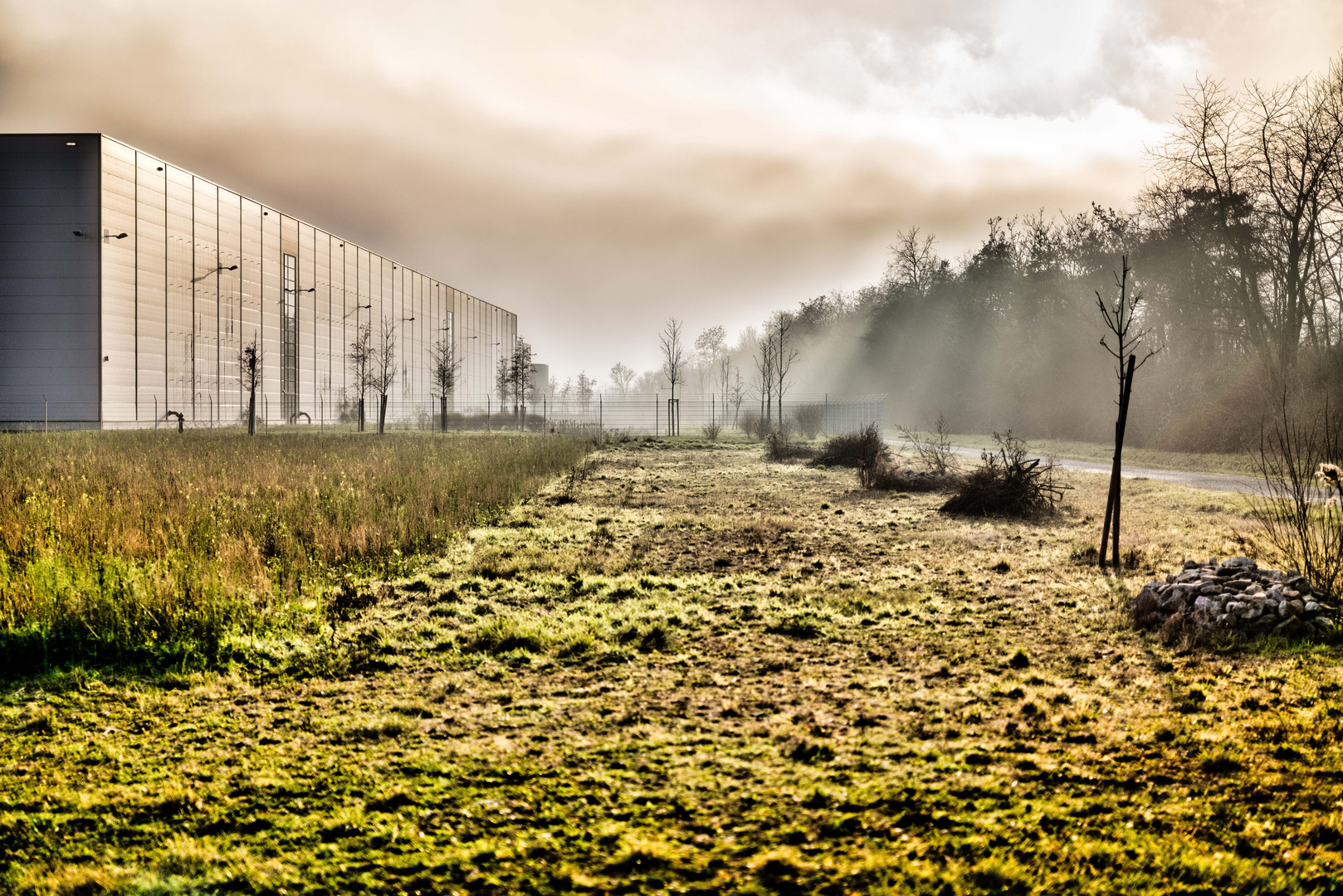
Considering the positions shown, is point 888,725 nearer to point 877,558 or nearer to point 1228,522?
point 877,558

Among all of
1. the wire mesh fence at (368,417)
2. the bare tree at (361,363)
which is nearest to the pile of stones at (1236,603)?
the wire mesh fence at (368,417)

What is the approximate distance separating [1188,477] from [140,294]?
4002 centimetres

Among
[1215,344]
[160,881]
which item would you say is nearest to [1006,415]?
[1215,344]

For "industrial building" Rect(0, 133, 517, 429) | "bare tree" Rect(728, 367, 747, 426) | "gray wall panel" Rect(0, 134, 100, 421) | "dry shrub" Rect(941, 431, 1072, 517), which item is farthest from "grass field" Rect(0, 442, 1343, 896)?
"bare tree" Rect(728, 367, 747, 426)

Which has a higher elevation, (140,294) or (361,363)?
(140,294)

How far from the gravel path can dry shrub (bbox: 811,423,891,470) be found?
3683 millimetres

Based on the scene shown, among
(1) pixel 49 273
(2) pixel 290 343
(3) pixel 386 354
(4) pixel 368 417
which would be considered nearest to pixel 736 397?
(3) pixel 386 354

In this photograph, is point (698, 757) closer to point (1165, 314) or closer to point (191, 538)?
point (191, 538)

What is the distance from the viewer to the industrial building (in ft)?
103

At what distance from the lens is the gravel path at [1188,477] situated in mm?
13024

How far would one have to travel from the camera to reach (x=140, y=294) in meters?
33.1

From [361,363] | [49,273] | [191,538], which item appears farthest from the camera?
[361,363]

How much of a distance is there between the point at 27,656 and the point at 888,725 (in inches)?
200

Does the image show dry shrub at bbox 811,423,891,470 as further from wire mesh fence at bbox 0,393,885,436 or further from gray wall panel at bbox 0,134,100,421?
gray wall panel at bbox 0,134,100,421
